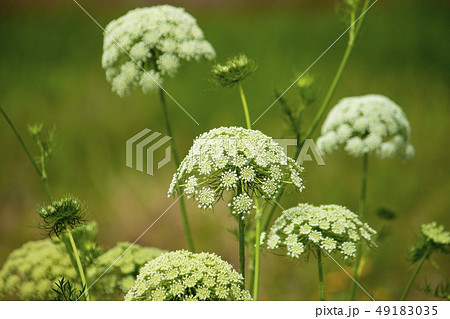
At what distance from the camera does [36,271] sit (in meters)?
1.88

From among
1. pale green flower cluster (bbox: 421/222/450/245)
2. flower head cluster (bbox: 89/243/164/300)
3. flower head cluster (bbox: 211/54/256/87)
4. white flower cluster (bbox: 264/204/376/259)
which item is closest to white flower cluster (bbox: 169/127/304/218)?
white flower cluster (bbox: 264/204/376/259)

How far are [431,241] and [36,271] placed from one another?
158cm

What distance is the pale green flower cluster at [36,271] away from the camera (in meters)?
1.85

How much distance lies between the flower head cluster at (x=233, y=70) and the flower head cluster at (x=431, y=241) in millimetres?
923

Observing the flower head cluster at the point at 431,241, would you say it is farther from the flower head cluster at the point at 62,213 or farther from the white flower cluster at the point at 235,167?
the flower head cluster at the point at 62,213

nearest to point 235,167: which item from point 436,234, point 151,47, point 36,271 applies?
point 151,47

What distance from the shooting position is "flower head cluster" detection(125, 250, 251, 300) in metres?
1.25

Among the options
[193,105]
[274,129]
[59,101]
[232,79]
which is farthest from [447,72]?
[59,101]

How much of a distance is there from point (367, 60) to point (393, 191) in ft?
3.82

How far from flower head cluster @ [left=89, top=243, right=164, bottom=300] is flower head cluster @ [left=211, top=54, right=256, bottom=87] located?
728mm

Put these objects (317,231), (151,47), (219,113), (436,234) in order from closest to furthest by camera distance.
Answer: (317,231)
(436,234)
(151,47)
(219,113)

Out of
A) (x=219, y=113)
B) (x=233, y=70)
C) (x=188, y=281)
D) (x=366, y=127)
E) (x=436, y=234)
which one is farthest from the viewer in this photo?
(x=219, y=113)

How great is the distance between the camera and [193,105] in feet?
10.5

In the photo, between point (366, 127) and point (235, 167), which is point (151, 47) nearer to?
point (235, 167)
